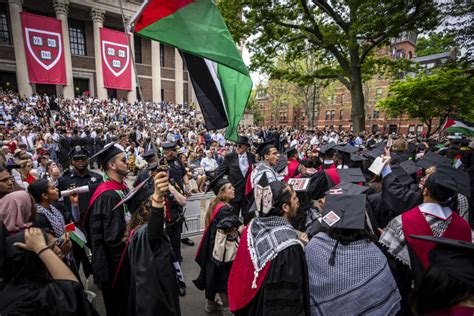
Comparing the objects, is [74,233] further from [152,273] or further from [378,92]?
[378,92]

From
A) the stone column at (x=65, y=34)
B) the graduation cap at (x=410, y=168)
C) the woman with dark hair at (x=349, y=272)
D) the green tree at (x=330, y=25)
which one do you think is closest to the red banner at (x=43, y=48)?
the stone column at (x=65, y=34)

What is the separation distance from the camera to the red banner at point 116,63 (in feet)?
77.9

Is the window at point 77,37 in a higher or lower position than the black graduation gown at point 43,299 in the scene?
higher

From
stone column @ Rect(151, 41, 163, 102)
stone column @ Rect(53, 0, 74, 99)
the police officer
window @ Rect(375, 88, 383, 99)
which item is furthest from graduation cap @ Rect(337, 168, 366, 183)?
window @ Rect(375, 88, 383, 99)

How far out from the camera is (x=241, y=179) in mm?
5969

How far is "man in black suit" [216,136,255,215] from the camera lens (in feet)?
19.5

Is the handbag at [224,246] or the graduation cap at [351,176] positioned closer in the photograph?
the handbag at [224,246]

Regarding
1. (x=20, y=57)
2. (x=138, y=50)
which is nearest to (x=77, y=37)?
(x=138, y=50)

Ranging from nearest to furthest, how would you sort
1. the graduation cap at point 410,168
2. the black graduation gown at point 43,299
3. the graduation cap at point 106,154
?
1. the black graduation gown at point 43,299
2. the graduation cap at point 106,154
3. the graduation cap at point 410,168

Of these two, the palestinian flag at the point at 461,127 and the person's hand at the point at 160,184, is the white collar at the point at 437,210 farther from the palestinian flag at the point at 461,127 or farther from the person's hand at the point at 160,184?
the palestinian flag at the point at 461,127

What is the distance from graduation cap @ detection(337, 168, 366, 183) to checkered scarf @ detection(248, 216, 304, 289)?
1.87m

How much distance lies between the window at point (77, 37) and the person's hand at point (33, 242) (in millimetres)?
37283

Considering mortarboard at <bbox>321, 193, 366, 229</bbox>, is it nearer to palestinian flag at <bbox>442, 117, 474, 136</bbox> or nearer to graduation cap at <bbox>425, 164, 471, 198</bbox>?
graduation cap at <bbox>425, 164, 471, 198</bbox>

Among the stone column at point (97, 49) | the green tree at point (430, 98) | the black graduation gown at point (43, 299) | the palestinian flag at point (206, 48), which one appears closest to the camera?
the black graduation gown at point (43, 299)
